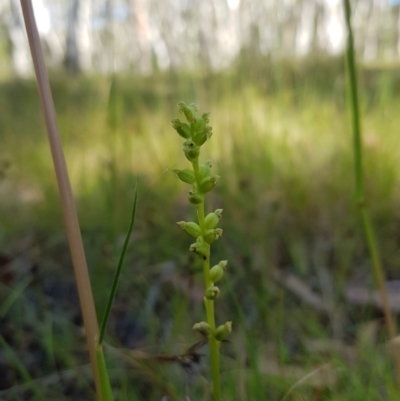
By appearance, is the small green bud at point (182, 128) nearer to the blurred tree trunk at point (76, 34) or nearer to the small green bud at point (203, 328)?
the small green bud at point (203, 328)

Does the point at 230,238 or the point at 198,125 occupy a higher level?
the point at 198,125

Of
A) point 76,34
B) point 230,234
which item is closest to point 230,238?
point 230,234

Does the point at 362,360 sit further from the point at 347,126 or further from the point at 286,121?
the point at 286,121

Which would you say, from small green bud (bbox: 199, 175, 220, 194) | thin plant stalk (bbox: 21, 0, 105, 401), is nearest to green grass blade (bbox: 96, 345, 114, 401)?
thin plant stalk (bbox: 21, 0, 105, 401)

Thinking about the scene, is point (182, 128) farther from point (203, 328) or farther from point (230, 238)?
point (230, 238)

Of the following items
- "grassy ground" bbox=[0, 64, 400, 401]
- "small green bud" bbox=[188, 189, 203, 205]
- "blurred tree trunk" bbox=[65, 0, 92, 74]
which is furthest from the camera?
"blurred tree trunk" bbox=[65, 0, 92, 74]

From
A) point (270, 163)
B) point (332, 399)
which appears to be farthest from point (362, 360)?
point (270, 163)

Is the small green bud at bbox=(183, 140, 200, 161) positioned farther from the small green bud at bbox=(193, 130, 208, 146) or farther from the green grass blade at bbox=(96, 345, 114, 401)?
the green grass blade at bbox=(96, 345, 114, 401)

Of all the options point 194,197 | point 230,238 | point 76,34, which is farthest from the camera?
point 76,34

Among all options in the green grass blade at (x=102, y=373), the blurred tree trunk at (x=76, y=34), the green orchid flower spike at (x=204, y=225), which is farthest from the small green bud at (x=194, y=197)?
the blurred tree trunk at (x=76, y=34)

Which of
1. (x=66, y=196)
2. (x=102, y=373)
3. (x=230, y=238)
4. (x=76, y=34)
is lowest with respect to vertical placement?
(x=230, y=238)
